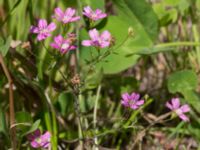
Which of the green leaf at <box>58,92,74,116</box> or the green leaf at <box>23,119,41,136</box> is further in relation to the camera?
the green leaf at <box>58,92,74,116</box>

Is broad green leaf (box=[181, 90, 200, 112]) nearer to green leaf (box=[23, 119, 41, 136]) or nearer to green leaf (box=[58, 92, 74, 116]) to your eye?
green leaf (box=[58, 92, 74, 116])

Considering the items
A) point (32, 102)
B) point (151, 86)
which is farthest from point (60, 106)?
point (151, 86)

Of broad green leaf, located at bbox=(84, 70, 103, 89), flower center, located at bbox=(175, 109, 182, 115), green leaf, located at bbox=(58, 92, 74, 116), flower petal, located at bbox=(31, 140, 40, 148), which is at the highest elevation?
broad green leaf, located at bbox=(84, 70, 103, 89)

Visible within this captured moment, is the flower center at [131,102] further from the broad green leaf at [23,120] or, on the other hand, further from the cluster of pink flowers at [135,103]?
the broad green leaf at [23,120]

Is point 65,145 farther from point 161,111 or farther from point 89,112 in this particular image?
point 161,111

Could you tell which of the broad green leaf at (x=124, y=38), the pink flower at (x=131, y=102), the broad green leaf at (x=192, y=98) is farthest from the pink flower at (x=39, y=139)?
the broad green leaf at (x=192, y=98)

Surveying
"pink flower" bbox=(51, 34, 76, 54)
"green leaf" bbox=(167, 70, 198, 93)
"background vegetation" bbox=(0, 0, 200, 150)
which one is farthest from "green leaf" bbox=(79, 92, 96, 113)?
"pink flower" bbox=(51, 34, 76, 54)

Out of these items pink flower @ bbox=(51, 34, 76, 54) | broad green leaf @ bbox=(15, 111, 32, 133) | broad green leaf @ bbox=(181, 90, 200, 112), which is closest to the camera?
pink flower @ bbox=(51, 34, 76, 54)
